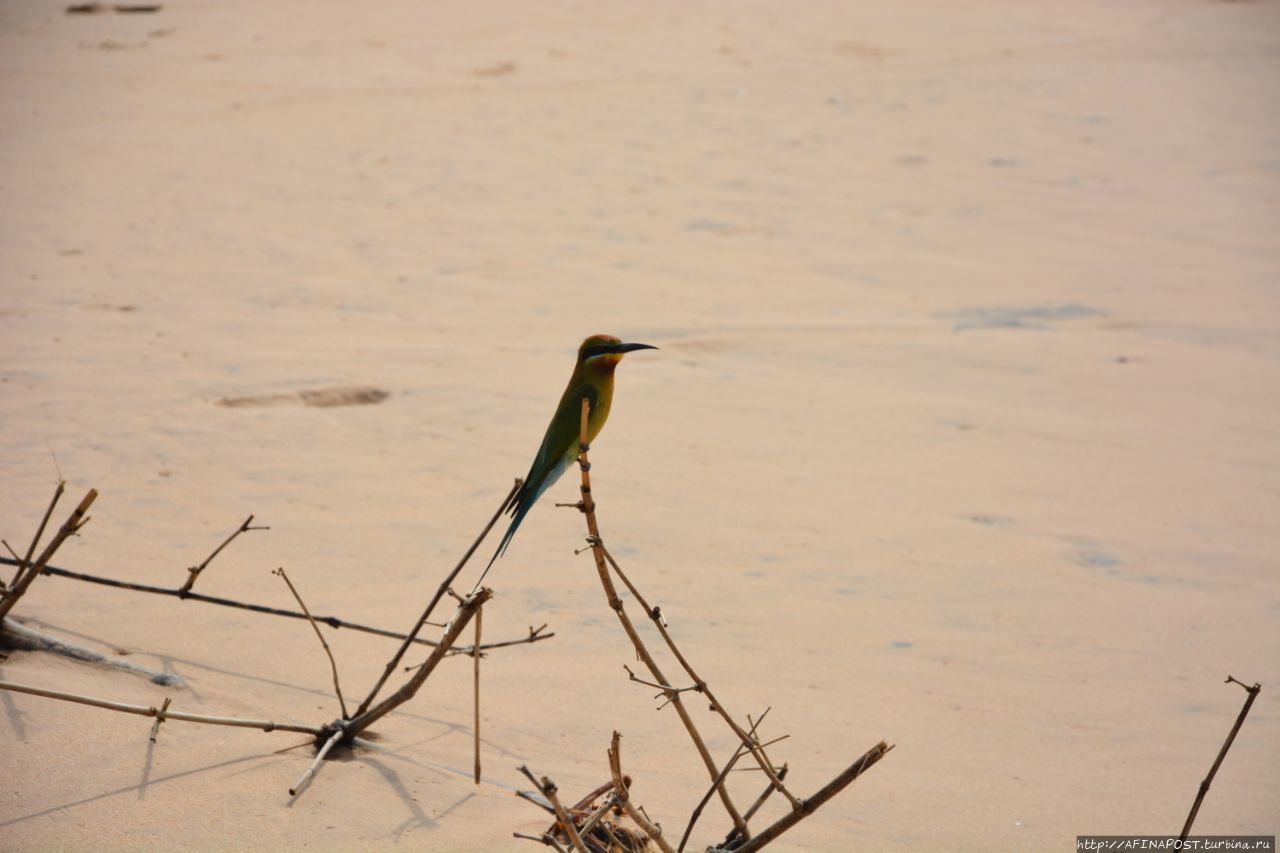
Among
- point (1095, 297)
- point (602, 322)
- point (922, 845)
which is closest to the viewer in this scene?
point (922, 845)

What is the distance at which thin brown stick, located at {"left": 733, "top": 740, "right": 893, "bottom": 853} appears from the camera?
64.9 inches

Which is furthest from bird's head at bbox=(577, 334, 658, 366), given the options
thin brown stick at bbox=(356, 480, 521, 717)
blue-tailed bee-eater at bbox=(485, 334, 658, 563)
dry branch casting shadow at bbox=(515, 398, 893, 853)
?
dry branch casting shadow at bbox=(515, 398, 893, 853)

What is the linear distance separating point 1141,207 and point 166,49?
794 centimetres

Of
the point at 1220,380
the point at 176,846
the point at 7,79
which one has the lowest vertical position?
the point at 1220,380

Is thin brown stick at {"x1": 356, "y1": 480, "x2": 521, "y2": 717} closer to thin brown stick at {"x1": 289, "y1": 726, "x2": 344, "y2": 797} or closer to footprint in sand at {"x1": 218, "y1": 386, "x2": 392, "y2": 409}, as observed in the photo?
thin brown stick at {"x1": 289, "y1": 726, "x2": 344, "y2": 797}

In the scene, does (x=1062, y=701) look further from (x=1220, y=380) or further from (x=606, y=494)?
(x=1220, y=380)

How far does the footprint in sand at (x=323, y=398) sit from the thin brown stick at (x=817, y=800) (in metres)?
3.01

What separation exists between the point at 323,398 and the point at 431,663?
8.70 feet

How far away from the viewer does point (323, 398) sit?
4.51 meters

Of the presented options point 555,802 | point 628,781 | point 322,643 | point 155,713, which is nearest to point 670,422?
point 322,643

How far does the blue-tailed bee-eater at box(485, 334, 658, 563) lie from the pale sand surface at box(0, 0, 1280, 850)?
0.54m

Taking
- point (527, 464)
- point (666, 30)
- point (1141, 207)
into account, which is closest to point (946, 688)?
point (527, 464)

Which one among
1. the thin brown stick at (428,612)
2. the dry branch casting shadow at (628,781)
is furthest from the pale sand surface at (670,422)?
the dry branch casting shadow at (628,781)

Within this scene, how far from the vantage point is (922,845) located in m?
2.26
